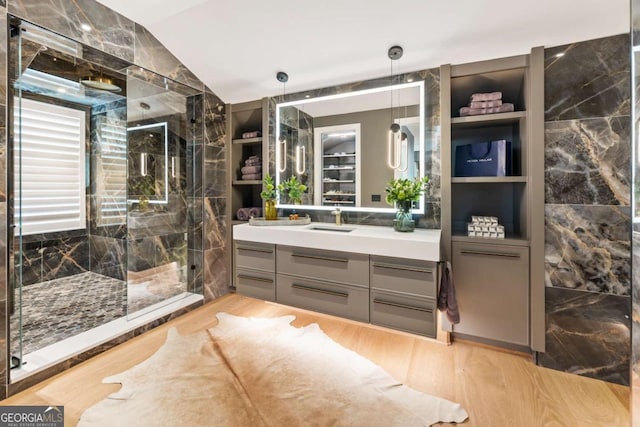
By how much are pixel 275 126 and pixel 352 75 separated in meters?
1.03

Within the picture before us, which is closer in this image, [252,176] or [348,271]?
[348,271]

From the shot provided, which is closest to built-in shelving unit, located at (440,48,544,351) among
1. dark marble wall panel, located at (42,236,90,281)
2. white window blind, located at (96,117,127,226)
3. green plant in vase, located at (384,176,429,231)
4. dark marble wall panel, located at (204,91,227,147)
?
green plant in vase, located at (384,176,429,231)

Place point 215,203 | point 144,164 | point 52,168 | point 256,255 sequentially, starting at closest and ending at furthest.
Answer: point 256,255 → point 144,164 → point 215,203 → point 52,168

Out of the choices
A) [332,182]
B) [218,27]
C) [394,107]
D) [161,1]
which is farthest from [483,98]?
[161,1]

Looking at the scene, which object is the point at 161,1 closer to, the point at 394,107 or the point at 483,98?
the point at 394,107

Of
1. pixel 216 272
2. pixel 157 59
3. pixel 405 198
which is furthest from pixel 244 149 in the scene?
pixel 405 198

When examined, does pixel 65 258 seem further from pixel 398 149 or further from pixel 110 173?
pixel 398 149

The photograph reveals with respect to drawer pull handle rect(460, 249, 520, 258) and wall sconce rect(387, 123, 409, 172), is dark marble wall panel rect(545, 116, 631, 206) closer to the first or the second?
drawer pull handle rect(460, 249, 520, 258)

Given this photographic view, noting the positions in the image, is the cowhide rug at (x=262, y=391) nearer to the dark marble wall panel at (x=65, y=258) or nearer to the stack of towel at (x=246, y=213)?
the stack of towel at (x=246, y=213)

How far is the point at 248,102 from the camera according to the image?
3.38 m

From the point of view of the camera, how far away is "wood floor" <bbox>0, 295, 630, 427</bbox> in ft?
5.53

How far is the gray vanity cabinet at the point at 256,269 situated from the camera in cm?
286

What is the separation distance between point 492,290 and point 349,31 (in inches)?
92.7

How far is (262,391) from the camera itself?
184cm
